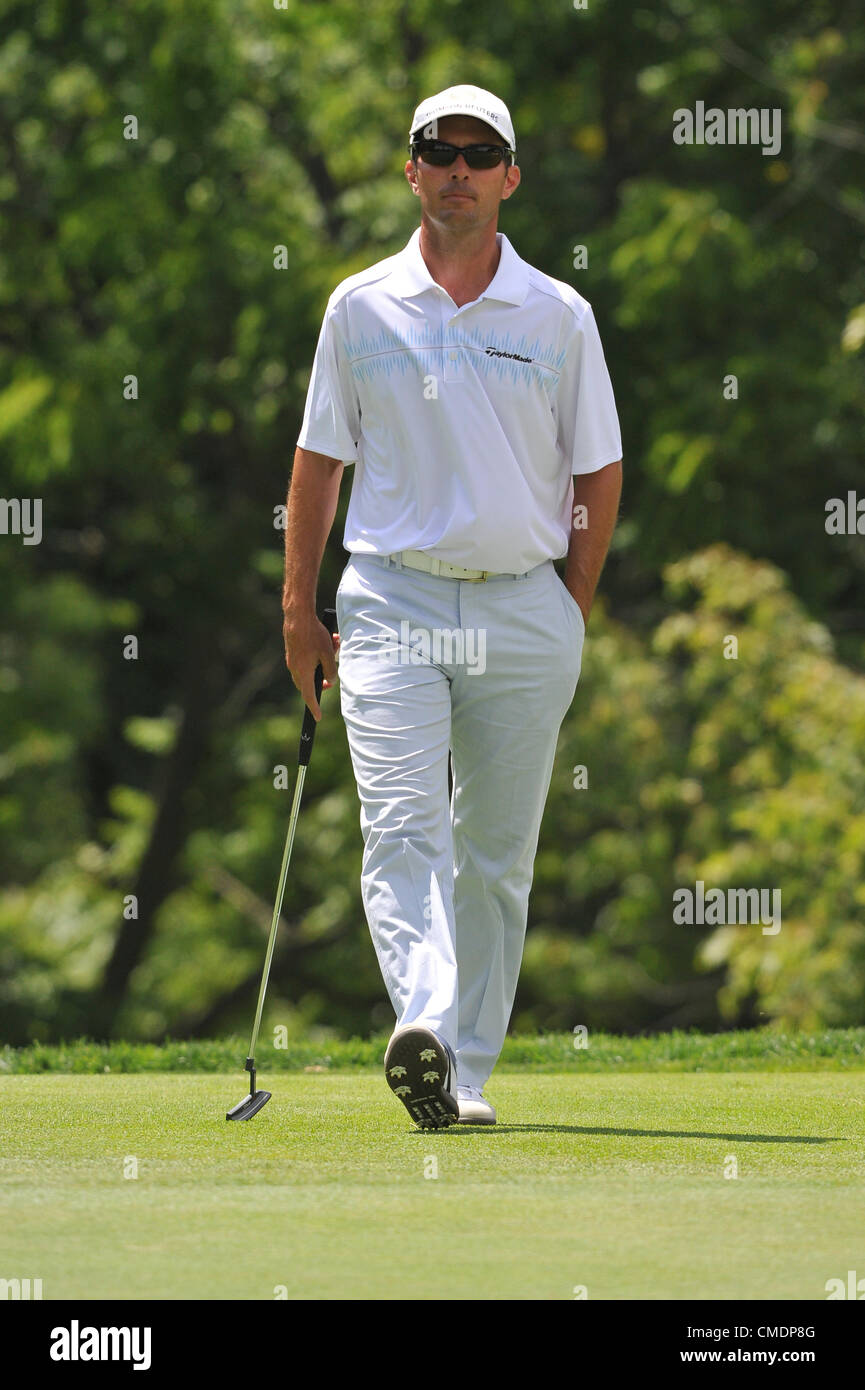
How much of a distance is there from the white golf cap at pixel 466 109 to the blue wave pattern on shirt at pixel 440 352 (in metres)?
0.45

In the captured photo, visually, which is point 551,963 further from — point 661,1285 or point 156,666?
point 661,1285

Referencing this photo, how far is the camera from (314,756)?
18859 millimetres

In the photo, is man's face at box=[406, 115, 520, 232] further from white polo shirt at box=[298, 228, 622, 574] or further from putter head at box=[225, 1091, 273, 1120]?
putter head at box=[225, 1091, 273, 1120]

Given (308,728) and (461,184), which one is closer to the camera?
(461,184)

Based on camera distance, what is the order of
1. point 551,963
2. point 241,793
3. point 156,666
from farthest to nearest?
1. point 156,666
2. point 241,793
3. point 551,963

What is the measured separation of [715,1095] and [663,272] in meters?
11.5

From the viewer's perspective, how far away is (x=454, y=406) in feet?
17.4

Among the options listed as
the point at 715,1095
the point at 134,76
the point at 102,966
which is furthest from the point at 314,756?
the point at 715,1095

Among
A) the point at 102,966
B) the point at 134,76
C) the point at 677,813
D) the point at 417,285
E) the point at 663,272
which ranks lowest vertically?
the point at 102,966

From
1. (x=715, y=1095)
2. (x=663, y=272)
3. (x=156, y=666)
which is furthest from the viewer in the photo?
(x=156, y=666)

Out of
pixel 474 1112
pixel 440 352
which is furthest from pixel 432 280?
pixel 474 1112

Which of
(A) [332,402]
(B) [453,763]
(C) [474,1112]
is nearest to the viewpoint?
(C) [474,1112]
